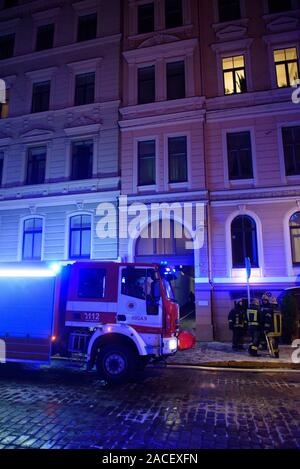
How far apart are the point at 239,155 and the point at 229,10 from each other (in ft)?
24.8

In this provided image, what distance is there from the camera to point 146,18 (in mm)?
17031

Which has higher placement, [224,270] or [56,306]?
[224,270]

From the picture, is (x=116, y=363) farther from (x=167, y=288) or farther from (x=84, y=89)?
(x=84, y=89)

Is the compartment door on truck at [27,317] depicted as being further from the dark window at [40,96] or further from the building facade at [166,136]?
the dark window at [40,96]

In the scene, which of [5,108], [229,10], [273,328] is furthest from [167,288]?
[5,108]

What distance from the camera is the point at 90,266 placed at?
27.7 feet

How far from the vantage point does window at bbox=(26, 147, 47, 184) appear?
56.8 feet

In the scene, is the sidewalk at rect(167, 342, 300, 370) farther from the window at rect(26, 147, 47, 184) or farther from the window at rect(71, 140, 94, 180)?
the window at rect(26, 147, 47, 184)

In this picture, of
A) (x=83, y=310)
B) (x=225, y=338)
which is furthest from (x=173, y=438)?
(x=225, y=338)

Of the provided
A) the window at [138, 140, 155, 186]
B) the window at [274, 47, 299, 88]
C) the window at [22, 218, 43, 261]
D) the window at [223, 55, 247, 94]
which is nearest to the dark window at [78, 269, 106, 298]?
the window at [138, 140, 155, 186]

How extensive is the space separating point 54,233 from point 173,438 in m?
12.9

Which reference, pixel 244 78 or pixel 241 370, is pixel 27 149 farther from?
pixel 241 370
